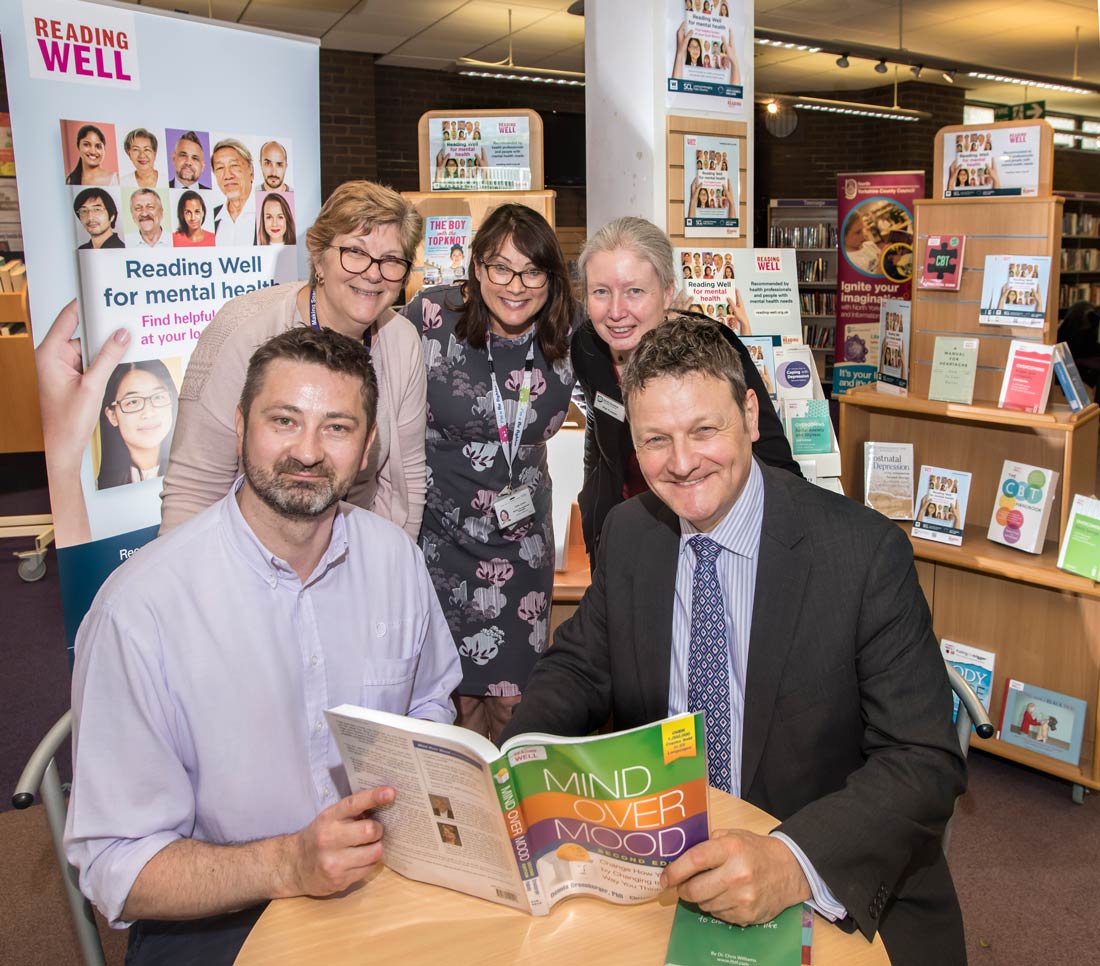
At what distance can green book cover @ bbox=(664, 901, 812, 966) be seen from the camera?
1.21 metres

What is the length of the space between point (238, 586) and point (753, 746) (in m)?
0.85

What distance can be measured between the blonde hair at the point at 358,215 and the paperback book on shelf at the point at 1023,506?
7.30ft

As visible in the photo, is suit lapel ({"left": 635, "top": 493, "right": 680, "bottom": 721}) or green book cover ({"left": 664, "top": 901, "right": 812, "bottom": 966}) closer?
green book cover ({"left": 664, "top": 901, "right": 812, "bottom": 966})

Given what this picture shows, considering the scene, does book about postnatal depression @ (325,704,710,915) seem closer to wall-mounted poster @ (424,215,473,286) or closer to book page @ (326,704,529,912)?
book page @ (326,704,529,912)

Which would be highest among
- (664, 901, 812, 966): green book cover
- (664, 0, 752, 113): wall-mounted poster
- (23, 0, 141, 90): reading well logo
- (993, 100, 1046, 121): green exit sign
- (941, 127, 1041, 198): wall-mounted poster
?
(993, 100, 1046, 121): green exit sign

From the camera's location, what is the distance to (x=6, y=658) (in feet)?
15.4

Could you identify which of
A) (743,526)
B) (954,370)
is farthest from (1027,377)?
(743,526)

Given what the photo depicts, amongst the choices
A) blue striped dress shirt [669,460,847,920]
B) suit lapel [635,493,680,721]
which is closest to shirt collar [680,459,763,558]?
blue striped dress shirt [669,460,847,920]

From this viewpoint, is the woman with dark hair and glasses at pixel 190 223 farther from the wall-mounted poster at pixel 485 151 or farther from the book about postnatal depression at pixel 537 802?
the book about postnatal depression at pixel 537 802

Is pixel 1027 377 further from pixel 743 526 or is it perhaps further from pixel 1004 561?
pixel 743 526

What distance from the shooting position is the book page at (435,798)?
1.17 m

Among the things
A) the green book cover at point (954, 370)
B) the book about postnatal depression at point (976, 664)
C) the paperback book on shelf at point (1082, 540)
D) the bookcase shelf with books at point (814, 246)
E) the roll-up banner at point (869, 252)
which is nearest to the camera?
the paperback book on shelf at point (1082, 540)

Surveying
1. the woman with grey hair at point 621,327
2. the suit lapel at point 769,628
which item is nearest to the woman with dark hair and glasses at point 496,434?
the woman with grey hair at point 621,327

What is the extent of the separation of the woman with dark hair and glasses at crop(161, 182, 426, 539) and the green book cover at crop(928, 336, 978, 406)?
189cm
